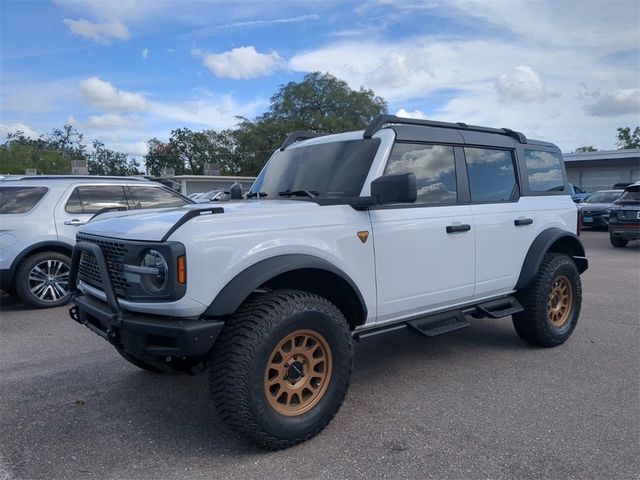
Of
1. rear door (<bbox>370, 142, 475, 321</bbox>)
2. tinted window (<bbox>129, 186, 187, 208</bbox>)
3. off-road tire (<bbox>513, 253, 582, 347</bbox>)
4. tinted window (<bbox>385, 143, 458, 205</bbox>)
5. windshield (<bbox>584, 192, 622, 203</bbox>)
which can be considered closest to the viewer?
rear door (<bbox>370, 142, 475, 321</bbox>)

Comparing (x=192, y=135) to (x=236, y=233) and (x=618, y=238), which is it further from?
(x=236, y=233)

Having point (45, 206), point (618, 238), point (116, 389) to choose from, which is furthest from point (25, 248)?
point (618, 238)

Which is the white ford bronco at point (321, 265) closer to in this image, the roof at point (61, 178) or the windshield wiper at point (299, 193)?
the windshield wiper at point (299, 193)

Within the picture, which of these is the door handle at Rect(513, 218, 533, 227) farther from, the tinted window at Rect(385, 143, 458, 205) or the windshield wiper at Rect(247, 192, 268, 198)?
the windshield wiper at Rect(247, 192, 268, 198)

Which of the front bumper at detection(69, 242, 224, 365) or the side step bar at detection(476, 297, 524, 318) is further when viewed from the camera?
the side step bar at detection(476, 297, 524, 318)

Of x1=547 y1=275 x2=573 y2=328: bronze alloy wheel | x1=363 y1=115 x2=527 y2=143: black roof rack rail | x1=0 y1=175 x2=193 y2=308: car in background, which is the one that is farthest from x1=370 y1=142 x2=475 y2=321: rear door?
x1=0 y1=175 x2=193 y2=308: car in background

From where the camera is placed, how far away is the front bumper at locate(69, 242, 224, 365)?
2814mm

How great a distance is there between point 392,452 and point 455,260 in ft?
5.65

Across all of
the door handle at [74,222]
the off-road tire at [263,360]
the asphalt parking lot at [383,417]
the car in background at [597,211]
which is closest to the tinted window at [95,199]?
the door handle at [74,222]

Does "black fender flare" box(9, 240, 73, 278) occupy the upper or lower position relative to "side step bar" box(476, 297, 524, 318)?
upper

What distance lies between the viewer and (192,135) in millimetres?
68438

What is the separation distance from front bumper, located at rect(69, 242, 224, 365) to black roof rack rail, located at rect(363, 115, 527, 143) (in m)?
2.05

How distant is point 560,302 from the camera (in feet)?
17.6

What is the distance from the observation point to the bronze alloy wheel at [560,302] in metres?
5.28
